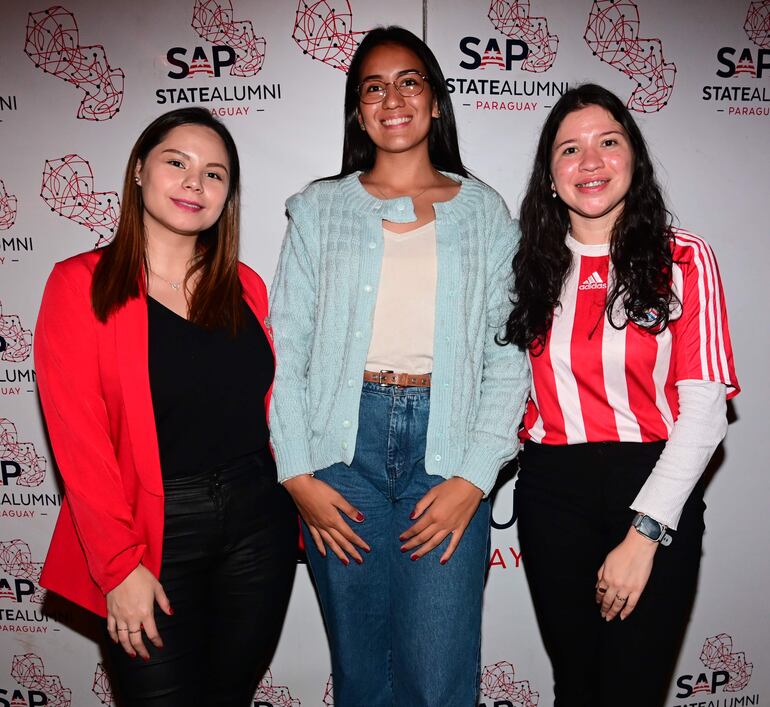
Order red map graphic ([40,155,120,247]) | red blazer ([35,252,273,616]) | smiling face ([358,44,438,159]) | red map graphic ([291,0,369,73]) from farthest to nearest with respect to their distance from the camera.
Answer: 1. red map graphic ([40,155,120,247])
2. red map graphic ([291,0,369,73])
3. smiling face ([358,44,438,159])
4. red blazer ([35,252,273,616])

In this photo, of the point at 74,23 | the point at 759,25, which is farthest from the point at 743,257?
the point at 74,23

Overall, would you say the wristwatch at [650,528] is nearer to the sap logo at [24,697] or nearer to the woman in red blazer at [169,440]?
the woman in red blazer at [169,440]

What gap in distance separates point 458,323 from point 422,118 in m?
0.57

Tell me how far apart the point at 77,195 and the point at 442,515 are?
1.71m

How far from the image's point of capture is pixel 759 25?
223 cm

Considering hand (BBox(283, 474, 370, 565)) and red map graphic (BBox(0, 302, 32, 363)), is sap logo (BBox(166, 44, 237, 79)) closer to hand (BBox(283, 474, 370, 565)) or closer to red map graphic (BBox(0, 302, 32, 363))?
red map graphic (BBox(0, 302, 32, 363))

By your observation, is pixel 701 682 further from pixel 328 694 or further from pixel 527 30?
pixel 527 30

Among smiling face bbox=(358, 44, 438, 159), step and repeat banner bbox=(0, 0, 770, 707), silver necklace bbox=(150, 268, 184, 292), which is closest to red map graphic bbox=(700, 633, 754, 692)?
step and repeat banner bbox=(0, 0, 770, 707)

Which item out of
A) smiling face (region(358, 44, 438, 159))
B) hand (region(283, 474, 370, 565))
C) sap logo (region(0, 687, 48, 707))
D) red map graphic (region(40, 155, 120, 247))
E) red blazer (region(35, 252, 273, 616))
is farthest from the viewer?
sap logo (region(0, 687, 48, 707))

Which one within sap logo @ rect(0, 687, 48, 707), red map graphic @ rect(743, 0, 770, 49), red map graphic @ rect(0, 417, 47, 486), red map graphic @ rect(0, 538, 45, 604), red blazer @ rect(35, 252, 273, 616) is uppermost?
red map graphic @ rect(743, 0, 770, 49)

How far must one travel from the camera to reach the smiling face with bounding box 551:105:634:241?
5.13ft

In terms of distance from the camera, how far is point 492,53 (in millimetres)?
2154

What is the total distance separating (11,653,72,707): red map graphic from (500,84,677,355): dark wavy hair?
7.22 ft

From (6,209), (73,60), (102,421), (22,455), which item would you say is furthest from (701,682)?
(73,60)
